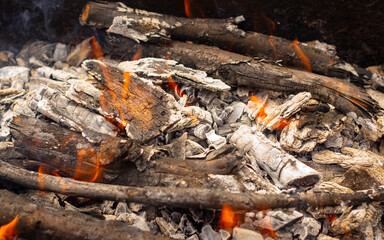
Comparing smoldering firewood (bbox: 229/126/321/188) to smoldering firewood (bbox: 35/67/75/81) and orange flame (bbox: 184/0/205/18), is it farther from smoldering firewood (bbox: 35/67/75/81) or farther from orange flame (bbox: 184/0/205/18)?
smoldering firewood (bbox: 35/67/75/81)

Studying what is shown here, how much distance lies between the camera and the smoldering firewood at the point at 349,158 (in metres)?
2.87

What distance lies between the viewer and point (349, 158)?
114 inches

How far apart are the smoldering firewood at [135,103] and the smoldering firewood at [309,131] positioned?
1.27 metres

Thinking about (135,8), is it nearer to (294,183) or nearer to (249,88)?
(249,88)

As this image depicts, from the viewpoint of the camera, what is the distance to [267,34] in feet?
13.9

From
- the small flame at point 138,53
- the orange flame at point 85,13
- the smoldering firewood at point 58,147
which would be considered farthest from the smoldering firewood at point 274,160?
the orange flame at point 85,13

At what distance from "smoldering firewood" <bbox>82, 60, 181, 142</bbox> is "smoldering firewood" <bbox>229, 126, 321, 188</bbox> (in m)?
0.79

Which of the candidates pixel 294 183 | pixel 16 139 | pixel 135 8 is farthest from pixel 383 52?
pixel 16 139

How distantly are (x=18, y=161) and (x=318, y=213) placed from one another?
299 centimetres

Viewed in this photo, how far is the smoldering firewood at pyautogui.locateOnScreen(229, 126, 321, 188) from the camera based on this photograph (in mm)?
2598

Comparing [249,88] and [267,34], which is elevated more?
[267,34]

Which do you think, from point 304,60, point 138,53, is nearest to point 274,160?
point 304,60

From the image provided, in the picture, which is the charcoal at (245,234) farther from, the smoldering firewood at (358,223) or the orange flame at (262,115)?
the orange flame at (262,115)

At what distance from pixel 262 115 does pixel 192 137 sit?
953 mm
